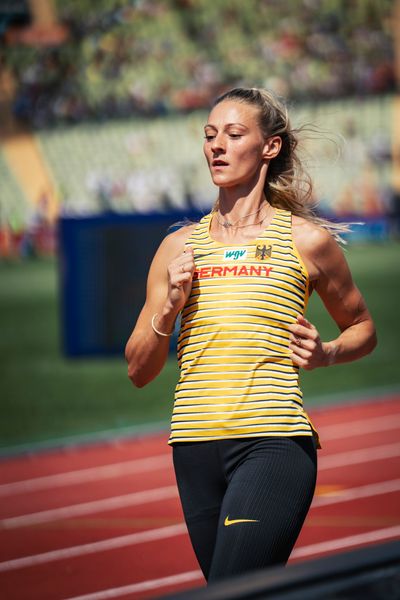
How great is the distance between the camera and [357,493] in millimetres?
6504

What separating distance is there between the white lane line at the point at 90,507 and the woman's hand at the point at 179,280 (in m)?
3.65

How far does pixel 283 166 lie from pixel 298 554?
110 inches

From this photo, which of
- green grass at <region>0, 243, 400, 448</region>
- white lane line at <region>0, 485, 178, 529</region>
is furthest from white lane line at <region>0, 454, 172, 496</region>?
green grass at <region>0, 243, 400, 448</region>

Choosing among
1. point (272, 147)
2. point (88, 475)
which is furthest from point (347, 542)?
point (272, 147)

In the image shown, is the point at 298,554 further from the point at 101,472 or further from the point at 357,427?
the point at 357,427

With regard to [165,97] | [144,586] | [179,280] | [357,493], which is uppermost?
[179,280]

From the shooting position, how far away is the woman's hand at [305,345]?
270cm

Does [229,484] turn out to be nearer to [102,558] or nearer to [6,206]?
[102,558]

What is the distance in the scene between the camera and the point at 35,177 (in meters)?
36.6

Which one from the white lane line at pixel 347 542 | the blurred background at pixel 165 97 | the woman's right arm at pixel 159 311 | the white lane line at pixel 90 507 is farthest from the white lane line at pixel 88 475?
the blurred background at pixel 165 97

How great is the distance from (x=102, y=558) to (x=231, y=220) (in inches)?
116

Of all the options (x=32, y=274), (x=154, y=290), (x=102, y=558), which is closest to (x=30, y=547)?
(x=102, y=558)

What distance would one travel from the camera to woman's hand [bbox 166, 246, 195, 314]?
8.87ft

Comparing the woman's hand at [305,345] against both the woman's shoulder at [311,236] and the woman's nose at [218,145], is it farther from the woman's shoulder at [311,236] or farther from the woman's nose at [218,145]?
the woman's nose at [218,145]
